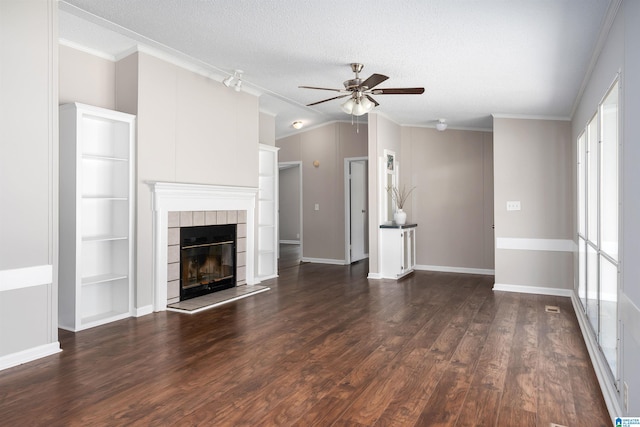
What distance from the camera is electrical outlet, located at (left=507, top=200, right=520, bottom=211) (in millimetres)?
5648

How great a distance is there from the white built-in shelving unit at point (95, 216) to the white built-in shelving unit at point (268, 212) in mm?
2490

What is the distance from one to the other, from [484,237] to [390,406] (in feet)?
17.0

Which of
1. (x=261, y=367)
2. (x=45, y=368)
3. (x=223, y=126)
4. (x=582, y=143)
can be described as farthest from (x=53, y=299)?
(x=582, y=143)

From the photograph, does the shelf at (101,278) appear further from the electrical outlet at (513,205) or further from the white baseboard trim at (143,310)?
the electrical outlet at (513,205)

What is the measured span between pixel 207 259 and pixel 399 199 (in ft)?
11.8

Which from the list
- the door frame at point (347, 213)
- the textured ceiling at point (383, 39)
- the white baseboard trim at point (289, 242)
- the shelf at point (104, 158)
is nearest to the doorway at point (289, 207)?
the white baseboard trim at point (289, 242)

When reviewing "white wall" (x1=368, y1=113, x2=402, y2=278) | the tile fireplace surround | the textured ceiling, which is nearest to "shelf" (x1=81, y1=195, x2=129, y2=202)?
the tile fireplace surround

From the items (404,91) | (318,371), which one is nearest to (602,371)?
(318,371)

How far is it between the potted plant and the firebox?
8.73ft

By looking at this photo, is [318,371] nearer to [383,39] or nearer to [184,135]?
[383,39]

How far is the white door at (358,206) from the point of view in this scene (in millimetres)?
8398

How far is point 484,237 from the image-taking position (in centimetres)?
698

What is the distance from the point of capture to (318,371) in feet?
9.45

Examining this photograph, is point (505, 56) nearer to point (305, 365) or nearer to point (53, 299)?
point (305, 365)
